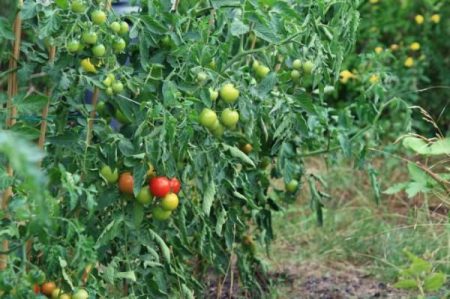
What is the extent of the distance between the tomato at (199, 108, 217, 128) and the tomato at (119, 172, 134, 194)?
24cm

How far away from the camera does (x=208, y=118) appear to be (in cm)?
233

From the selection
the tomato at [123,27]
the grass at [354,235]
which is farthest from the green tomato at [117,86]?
the grass at [354,235]

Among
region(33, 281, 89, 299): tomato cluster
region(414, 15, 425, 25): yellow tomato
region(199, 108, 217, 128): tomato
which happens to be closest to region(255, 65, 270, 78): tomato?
region(199, 108, 217, 128): tomato

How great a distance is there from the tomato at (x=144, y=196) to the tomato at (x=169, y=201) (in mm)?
38

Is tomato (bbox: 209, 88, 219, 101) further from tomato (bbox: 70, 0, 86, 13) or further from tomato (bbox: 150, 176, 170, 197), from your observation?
tomato (bbox: 70, 0, 86, 13)

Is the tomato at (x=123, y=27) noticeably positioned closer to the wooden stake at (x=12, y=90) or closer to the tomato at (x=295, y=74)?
the wooden stake at (x=12, y=90)

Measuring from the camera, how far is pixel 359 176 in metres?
4.78

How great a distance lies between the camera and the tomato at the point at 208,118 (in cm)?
233

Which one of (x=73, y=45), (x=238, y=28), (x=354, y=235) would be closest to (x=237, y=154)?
(x=238, y=28)

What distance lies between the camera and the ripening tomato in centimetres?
218

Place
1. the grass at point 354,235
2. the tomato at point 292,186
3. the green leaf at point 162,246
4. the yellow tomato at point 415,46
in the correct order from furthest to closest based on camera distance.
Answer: the yellow tomato at point 415,46
the grass at point 354,235
the tomato at point 292,186
the green leaf at point 162,246

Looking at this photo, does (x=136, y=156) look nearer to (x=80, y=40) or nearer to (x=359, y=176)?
(x=80, y=40)

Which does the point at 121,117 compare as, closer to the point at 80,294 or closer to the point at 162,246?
the point at 162,246

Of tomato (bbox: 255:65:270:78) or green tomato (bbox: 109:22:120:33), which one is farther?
tomato (bbox: 255:65:270:78)
